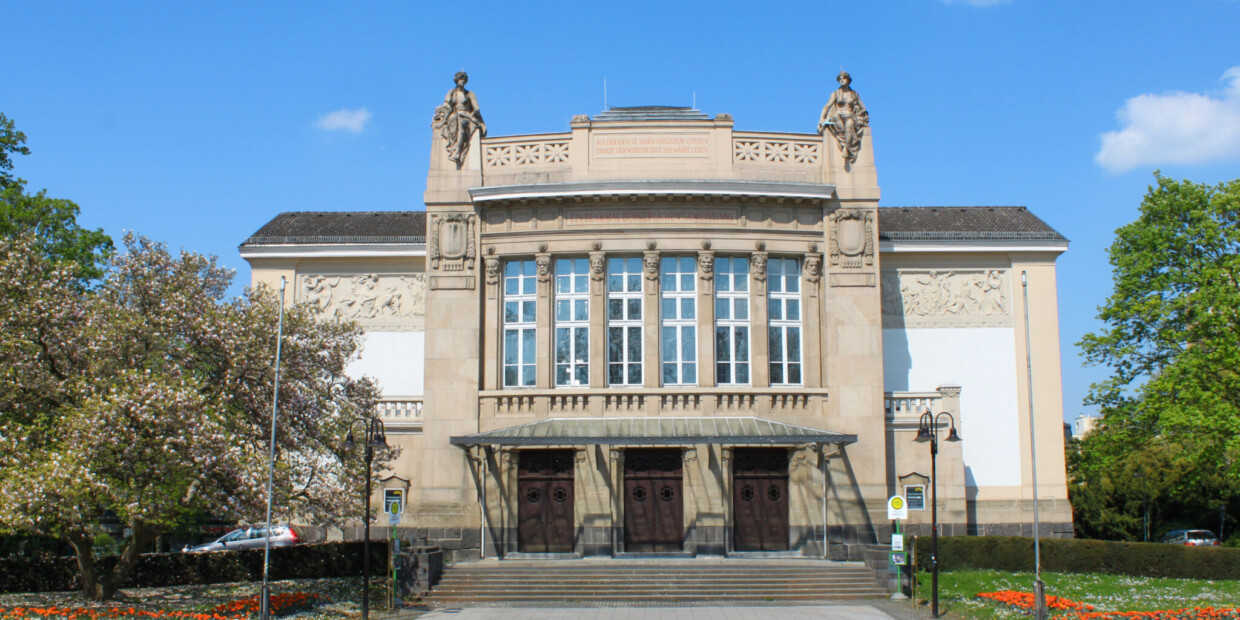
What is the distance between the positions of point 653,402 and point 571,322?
339 cm

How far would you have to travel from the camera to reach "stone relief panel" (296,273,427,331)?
3192 centimetres

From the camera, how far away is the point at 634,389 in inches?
1094

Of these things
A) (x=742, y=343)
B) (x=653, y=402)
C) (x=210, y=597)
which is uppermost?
(x=742, y=343)

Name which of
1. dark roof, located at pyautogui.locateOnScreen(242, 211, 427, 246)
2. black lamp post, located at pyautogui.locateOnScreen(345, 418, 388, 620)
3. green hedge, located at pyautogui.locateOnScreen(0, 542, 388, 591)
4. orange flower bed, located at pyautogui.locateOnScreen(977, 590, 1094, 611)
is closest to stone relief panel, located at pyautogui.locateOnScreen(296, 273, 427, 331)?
dark roof, located at pyautogui.locateOnScreen(242, 211, 427, 246)

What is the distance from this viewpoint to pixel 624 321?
28.5m

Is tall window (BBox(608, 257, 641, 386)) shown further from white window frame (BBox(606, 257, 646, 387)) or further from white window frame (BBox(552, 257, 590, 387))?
white window frame (BBox(552, 257, 590, 387))

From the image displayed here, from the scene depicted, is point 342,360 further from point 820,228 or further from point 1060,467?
point 1060,467

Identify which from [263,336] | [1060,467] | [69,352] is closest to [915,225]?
[1060,467]

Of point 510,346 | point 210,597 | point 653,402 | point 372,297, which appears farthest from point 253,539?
point 653,402

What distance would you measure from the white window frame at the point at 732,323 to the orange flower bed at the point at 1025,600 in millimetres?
8853

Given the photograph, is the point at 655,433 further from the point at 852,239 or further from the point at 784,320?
the point at 852,239

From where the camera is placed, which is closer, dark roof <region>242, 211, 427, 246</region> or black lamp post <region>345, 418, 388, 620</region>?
black lamp post <region>345, 418, 388, 620</region>

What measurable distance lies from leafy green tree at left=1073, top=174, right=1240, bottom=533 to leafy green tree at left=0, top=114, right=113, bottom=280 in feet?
104

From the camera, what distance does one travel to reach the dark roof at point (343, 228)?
32094 mm
